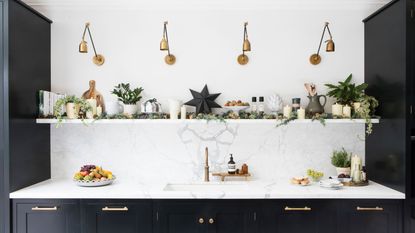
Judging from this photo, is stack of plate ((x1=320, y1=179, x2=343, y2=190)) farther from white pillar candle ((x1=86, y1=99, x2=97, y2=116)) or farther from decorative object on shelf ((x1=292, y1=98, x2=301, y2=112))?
white pillar candle ((x1=86, y1=99, x2=97, y2=116))

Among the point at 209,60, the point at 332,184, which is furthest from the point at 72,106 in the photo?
the point at 332,184

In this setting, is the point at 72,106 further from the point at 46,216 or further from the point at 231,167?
the point at 231,167

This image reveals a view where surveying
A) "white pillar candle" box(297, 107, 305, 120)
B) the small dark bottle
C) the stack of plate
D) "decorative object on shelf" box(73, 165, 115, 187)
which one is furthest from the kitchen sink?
"white pillar candle" box(297, 107, 305, 120)

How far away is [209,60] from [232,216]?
160cm

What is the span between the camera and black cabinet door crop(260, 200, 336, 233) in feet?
9.18

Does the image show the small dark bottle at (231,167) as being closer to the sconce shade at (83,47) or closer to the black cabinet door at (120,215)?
the black cabinet door at (120,215)

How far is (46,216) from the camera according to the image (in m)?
2.84

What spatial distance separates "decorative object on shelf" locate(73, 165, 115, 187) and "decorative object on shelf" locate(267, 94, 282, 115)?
1.69m

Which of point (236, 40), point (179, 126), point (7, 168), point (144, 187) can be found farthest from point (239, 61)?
point (7, 168)

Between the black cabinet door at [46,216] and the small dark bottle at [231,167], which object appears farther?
the small dark bottle at [231,167]

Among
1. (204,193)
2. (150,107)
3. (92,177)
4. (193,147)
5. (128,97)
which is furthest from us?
(193,147)

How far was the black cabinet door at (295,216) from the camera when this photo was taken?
280 cm

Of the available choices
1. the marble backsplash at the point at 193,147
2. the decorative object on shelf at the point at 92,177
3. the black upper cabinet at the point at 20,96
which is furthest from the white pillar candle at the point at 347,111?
the black upper cabinet at the point at 20,96

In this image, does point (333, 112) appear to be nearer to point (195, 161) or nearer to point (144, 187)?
point (195, 161)
